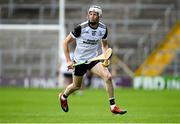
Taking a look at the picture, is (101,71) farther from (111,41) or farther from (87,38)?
(111,41)

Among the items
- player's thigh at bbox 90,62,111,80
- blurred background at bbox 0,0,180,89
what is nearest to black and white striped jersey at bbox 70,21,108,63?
player's thigh at bbox 90,62,111,80

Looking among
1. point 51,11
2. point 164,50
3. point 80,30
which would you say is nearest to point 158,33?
point 164,50

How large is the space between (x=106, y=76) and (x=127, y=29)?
24.2m

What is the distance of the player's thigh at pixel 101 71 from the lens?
49.4 ft

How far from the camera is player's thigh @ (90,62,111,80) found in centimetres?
1507

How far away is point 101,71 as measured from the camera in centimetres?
1519

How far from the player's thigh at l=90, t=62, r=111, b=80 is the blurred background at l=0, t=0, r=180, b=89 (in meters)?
18.7

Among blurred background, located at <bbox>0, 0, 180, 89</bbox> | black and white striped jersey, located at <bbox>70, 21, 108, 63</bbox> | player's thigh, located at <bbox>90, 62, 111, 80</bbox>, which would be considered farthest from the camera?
blurred background, located at <bbox>0, 0, 180, 89</bbox>

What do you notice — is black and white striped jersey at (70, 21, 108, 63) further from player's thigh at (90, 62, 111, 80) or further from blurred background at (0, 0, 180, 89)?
blurred background at (0, 0, 180, 89)

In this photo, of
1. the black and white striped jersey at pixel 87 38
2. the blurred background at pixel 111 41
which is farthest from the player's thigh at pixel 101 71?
the blurred background at pixel 111 41

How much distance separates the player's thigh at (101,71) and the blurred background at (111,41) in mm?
18680

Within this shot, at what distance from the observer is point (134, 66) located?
36.8 metres

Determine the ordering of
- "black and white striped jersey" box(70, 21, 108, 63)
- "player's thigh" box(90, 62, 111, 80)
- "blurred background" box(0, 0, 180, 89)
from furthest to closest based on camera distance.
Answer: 1. "blurred background" box(0, 0, 180, 89)
2. "black and white striped jersey" box(70, 21, 108, 63)
3. "player's thigh" box(90, 62, 111, 80)

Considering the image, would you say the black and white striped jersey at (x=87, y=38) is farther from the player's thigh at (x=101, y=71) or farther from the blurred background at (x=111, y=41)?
the blurred background at (x=111, y=41)
